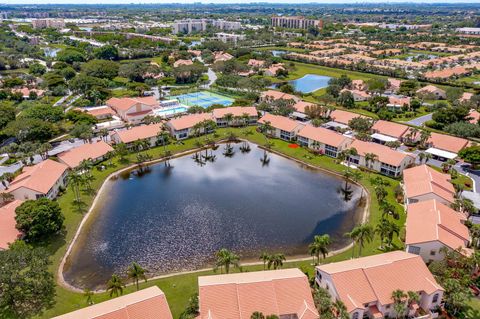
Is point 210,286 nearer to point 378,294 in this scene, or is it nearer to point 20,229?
point 378,294

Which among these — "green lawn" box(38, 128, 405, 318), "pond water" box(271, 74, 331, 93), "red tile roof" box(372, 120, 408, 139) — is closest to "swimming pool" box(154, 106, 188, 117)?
"green lawn" box(38, 128, 405, 318)

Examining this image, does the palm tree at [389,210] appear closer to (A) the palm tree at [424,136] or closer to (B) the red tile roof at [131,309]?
(A) the palm tree at [424,136]

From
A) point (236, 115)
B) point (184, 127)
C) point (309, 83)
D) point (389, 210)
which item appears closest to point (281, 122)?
point (236, 115)

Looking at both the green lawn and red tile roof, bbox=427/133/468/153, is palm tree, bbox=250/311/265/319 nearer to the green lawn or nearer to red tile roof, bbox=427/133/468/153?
the green lawn

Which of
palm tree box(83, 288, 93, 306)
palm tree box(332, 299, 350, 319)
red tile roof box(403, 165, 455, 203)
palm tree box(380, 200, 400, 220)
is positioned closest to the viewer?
palm tree box(332, 299, 350, 319)

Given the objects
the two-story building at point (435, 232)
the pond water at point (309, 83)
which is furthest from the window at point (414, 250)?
the pond water at point (309, 83)

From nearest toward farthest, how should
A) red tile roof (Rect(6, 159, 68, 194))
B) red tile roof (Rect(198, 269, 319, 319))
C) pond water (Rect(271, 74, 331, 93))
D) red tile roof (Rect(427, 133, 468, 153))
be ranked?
1. red tile roof (Rect(198, 269, 319, 319))
2. red tile roof (Rect(6, 159, 68, 194))
3. red tile roof (Rect(427, 133, 468, 153))
4. pond water (Rect(271, 74, 331, 93))
